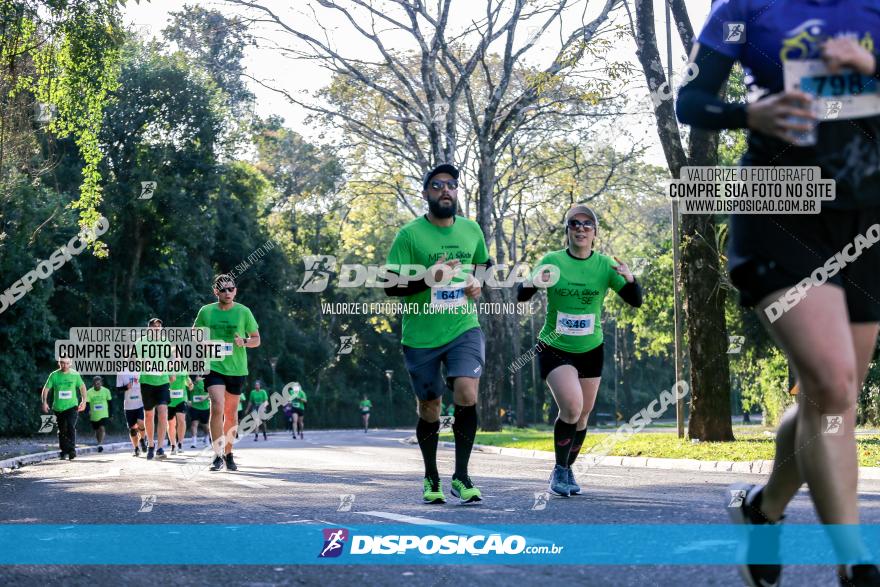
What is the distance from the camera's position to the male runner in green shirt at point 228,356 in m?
12.9

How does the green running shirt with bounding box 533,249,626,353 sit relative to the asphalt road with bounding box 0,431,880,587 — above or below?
above

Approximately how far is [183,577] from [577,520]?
2.45 meters

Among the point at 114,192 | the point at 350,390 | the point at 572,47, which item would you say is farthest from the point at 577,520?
the point at 350,390

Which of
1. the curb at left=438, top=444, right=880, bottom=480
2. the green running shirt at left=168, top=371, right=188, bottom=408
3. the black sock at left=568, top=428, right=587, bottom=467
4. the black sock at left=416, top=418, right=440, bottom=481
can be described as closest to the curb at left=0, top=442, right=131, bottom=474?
the green running shirt at left=168, top=371, right=188, bottom=408

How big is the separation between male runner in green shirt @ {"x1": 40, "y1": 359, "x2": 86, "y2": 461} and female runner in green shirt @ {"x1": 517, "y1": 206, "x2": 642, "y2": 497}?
14067 mm

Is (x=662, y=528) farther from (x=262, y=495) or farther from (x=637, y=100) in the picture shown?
(x=637, y=100)

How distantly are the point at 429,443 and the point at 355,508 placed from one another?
712 mm

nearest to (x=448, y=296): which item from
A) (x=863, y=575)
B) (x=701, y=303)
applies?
(x=863, y=575)

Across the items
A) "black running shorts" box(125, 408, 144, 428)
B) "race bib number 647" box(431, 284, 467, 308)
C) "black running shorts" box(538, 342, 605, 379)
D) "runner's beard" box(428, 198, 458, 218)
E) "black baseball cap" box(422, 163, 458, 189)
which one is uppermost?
"black baseball cap" box(422, 163, 458, 189)

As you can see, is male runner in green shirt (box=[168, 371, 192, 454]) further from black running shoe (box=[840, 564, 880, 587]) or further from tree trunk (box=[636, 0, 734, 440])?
black running shoe (box=[840, 564, 880, 587])

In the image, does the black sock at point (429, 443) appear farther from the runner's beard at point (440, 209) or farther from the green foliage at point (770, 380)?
the green foliage at point (770, 380)

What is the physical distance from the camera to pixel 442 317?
796cm

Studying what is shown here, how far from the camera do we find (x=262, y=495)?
30.8ft

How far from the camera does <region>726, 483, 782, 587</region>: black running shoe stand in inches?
142
